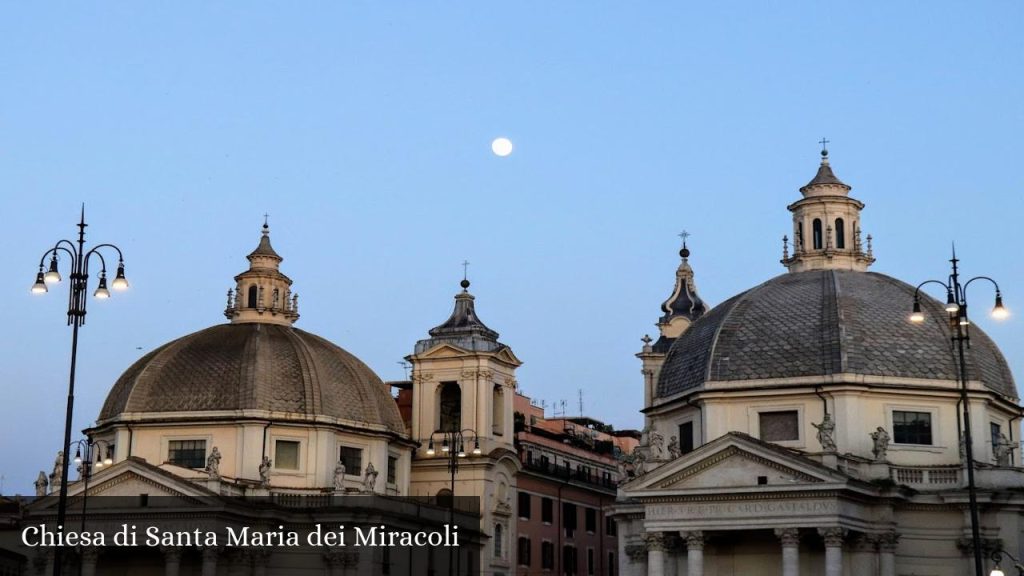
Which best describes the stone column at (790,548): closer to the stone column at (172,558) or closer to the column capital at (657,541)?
the column capital at (657,541)

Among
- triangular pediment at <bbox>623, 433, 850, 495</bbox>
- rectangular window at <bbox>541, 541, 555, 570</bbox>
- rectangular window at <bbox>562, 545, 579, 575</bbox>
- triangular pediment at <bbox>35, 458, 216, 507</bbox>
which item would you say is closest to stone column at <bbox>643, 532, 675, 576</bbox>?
triangular pediment at <bbox>623, 433, 850, 495</bbox>

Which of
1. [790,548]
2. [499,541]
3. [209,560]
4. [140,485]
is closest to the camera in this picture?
[790,548]

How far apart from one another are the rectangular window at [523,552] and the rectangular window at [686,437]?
A: 76.0ft

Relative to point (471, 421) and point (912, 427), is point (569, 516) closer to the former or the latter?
point (471, 421)

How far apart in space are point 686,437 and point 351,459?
20169mm

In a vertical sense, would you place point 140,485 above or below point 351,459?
below

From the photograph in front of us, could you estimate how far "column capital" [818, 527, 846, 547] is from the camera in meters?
57.7

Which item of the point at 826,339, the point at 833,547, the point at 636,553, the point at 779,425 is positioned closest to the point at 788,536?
the point at 833,547

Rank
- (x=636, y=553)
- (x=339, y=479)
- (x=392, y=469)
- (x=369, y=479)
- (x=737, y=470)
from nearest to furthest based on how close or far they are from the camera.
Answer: (x=737, y=470)
(x=636, y=553)
(x=339, y=479)
(x=369, y=479)
(x=392, y=469)

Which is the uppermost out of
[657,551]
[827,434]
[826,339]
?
[826,339]

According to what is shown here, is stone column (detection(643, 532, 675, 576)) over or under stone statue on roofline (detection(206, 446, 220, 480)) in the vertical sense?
under

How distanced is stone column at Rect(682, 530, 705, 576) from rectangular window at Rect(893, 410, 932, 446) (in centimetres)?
895

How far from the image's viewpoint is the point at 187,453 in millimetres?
77500

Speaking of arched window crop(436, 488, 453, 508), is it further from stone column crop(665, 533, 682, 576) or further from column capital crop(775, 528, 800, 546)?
column capital crop(775, 528, 800, 546)
